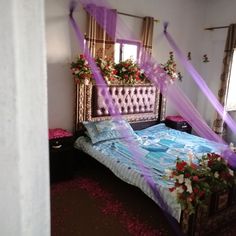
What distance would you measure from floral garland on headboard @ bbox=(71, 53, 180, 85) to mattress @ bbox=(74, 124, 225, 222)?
897 mm

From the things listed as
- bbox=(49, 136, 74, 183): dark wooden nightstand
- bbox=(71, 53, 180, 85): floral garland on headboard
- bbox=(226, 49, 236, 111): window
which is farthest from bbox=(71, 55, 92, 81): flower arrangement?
bbox=(226, 49, 236, 111): window

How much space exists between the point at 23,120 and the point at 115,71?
130 inches

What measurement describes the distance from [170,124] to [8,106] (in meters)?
4.27

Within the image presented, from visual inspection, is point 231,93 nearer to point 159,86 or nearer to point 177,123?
point 177,123

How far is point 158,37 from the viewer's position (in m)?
4.41

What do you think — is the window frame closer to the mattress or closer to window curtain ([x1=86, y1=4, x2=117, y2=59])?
window curtain ([x1=86, y1=4, x2=117, y2=59])

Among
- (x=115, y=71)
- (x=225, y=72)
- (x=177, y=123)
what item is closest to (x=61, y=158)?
(x=115, y=71)

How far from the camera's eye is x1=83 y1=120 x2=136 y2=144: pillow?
11.4 feet

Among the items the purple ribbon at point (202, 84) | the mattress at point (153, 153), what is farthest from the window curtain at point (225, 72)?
the mattress at point (153, 153)

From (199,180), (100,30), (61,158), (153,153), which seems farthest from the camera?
(100,30)

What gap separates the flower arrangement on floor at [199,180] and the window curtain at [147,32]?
8.32 ft

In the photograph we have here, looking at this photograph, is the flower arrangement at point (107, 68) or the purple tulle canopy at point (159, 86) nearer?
the purple tulle canopy at point (159, 86)

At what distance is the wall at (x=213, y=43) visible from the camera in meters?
4.57

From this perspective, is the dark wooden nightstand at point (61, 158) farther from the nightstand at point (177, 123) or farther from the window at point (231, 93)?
the window at point (231, 93)
